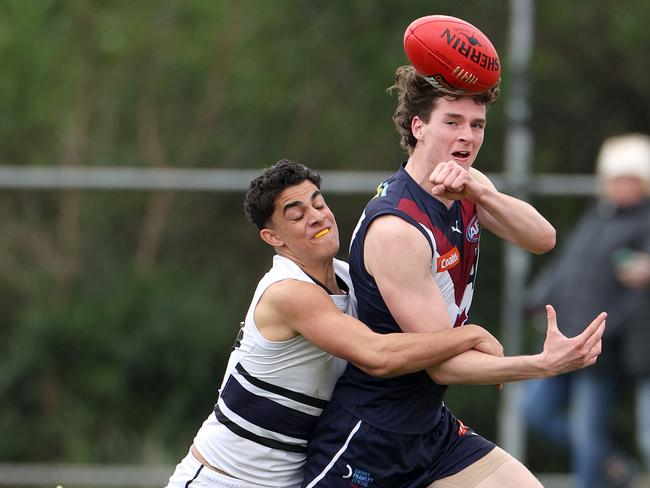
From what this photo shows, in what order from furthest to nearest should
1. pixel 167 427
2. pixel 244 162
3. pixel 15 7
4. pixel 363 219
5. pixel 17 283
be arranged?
pixel 15 7 < pixel 244 162 < pixel 17 283 < pixel 167 427 < pixel 363 219

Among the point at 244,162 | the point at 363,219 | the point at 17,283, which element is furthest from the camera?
the point at 244,162

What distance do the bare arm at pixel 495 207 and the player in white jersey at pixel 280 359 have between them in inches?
20.5

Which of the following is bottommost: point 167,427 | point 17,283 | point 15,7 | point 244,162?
point 167,427

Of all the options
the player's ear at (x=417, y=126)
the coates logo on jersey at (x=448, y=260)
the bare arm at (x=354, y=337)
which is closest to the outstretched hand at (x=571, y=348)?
the bare arm at (x=354, y=337)

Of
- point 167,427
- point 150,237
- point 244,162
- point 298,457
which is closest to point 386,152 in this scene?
point 244,162

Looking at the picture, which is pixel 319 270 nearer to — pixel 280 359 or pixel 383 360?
pixel 280 359

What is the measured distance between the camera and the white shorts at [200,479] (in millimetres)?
4105

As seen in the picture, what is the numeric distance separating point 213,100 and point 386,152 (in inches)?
58.3

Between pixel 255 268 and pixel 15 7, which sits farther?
pixel 15 7

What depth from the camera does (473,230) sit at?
13.5 ft

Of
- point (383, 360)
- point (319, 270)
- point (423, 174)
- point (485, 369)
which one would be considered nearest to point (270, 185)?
point (319, 270)

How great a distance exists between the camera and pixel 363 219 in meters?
3.97

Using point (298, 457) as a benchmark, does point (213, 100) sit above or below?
above

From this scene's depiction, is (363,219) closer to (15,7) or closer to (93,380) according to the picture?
(93,380)
